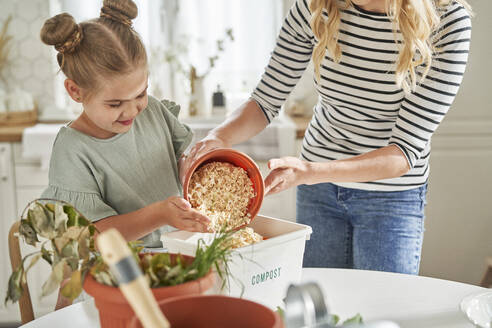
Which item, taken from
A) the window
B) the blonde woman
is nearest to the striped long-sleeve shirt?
the blonde woman

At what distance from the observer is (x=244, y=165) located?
1253 millimetres

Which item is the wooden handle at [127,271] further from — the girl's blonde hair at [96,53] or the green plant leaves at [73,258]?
the girl's blonde hair at [96,53]

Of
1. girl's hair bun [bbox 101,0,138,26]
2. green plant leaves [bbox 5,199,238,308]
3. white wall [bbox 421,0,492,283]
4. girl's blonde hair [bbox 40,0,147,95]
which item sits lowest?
white wall [bbox 421,0,492,283]

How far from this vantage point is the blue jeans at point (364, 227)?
1.51 metres

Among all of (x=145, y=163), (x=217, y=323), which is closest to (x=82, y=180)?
(x=145, y=163)

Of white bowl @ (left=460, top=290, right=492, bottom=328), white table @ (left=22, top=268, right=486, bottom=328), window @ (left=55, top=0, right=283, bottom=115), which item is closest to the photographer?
white bowl @ (left=460, top=290, right=492, bottom=328)

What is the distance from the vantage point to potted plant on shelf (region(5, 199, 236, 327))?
2.44ft

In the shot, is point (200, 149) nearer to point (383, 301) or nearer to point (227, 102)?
point (383, 301)

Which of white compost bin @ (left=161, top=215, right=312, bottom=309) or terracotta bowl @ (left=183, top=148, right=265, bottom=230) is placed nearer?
white compost bin @ (left=161, top=215, right=312, bottom=309)

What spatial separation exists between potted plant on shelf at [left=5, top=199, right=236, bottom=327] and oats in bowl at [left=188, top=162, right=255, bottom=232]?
34 centimetres

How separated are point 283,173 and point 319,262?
447 millimetres

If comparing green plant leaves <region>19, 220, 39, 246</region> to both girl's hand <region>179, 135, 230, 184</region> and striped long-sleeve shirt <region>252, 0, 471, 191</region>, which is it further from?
striped long-sleeve shirt <region>252, 0, 471, 191</region>

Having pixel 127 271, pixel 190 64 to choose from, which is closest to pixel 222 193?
pixel 127 271

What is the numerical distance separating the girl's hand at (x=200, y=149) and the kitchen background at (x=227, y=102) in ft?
3.70
